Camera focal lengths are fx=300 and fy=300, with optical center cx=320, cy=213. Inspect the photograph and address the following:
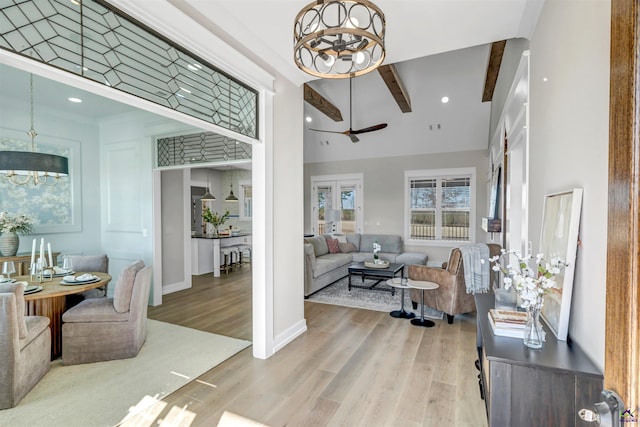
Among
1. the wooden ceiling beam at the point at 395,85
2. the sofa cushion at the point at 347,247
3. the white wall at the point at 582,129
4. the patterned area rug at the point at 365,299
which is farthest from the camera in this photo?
the sofa cushion at the point at 347,247

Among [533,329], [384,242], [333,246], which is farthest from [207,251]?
[533,329]

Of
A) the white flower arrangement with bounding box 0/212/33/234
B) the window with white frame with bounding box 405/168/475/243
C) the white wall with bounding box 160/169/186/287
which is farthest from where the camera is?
the window with white frame with bounding box 405/168/475/243

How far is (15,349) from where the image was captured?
2254mm

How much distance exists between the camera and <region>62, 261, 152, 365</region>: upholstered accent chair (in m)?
2.91

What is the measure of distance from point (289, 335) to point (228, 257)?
4.71m

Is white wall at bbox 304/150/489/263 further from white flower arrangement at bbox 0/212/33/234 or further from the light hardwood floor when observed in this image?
white flower arrangement at bbox 0/212/33/234

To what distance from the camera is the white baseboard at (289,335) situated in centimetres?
323

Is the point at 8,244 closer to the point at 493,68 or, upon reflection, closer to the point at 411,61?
the point at 411,61

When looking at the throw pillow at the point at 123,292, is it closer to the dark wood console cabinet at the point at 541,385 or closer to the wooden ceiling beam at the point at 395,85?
the dark wood console cabinet at the point at 541,385

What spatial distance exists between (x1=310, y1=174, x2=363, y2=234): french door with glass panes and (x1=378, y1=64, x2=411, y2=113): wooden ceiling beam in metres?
2.52

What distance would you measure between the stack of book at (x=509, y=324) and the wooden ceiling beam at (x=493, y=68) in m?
3.65

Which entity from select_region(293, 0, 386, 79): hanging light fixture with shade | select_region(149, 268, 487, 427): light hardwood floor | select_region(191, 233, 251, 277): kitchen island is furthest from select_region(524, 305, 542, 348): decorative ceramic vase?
select_region(191, 233, 251, 277): kitchen island

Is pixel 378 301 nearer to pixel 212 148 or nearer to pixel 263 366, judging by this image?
pixel 263 366

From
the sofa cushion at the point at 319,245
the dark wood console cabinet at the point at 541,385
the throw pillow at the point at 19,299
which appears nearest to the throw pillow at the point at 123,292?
the throw pillow at the point at 19,299
